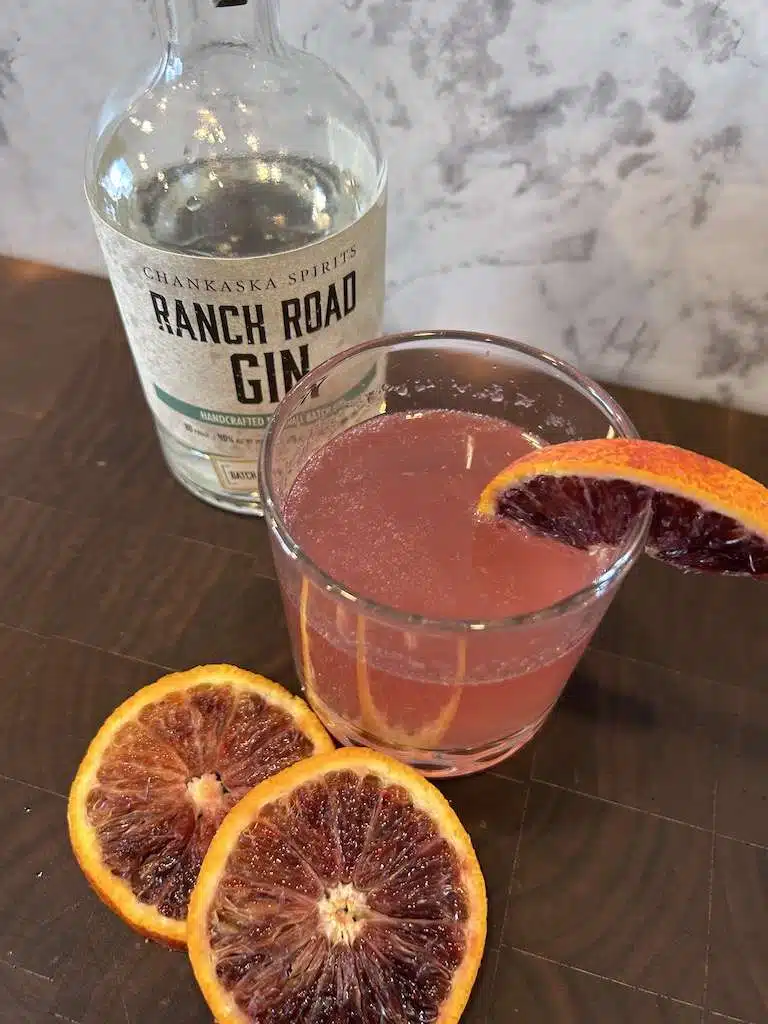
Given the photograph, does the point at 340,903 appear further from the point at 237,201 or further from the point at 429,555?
Answer: the point at 237,201

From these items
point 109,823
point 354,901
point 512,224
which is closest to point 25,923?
point 109,823

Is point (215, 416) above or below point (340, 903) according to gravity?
above

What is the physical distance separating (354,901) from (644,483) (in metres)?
0.28

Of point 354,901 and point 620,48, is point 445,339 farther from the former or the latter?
point 354,901

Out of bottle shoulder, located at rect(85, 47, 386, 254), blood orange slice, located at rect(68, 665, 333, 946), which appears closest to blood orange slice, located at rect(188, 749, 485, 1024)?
blood orange slice, located at rect(68, 665, 333, 946)

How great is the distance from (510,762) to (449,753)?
0.16 ft

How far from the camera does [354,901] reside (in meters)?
0.52

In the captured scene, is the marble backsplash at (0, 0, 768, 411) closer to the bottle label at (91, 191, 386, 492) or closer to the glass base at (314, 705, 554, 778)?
the bottle label at (91, 191, 386, 492)

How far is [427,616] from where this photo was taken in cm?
50

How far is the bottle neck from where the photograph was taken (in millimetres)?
569

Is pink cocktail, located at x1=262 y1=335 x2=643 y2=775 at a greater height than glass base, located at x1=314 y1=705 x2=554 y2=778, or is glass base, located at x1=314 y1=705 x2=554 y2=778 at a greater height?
pink cocktail, located at x1=262 y1=335 x2=643 y2=775

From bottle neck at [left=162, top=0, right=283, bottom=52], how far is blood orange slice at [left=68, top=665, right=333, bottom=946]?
0.41 m

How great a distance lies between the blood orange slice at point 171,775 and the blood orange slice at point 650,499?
8.3 inches

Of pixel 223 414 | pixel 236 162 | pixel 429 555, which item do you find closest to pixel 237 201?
pixel 236 162
